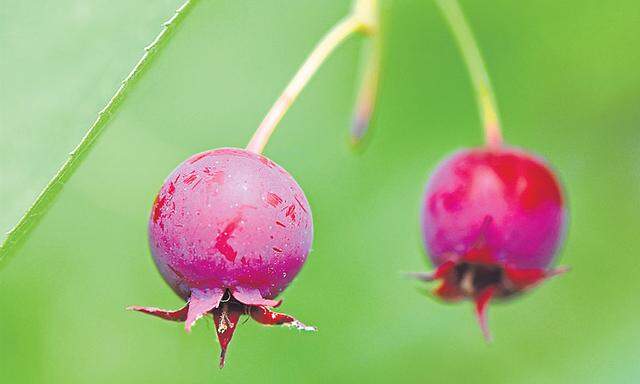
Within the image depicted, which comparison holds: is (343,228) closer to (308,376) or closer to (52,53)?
(308,376)

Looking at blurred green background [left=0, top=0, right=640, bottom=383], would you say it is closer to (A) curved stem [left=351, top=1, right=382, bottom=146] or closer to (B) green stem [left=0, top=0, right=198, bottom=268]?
(A) curved stem [left=351, top=1, right=382, bottom=146]

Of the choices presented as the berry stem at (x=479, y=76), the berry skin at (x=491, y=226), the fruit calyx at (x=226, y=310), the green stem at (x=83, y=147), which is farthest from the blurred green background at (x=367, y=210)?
the green stem at (x=83, y=147)

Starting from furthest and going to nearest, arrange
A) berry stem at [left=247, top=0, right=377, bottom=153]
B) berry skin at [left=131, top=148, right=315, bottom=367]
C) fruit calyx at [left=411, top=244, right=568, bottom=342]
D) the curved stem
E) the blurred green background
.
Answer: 1. the blurred green background
2. the curved stem
3. fruit calyx at [left=411, top=244, right=568, bottom=342]
4. berry stem at [left=247, top=0, right=377, bottom=153]
5. berry skin at [left=131, top=148, right=315, bottom=367]

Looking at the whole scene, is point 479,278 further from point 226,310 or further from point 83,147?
point 83,147

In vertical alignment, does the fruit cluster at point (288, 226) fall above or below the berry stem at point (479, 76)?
below

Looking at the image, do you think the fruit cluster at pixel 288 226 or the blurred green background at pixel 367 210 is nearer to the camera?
the fruit cluster at pixel 288 226

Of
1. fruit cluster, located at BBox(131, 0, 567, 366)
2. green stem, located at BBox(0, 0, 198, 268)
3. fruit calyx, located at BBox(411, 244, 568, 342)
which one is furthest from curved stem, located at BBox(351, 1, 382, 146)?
green stem, located at BBox(0, 0, 198, 268)

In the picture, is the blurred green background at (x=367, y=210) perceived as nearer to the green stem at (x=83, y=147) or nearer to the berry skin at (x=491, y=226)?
the berry skin at (x=491, y=226)
